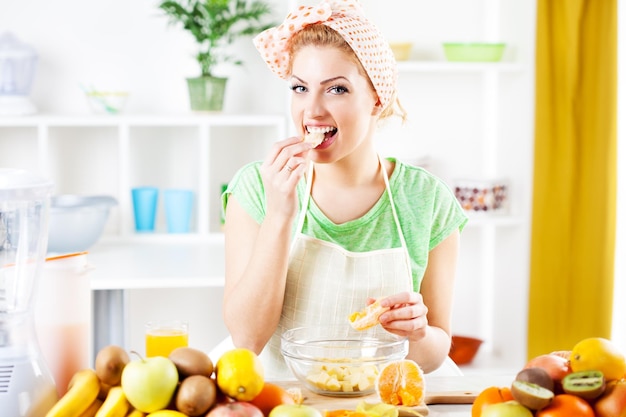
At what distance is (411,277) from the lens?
79.4 inches

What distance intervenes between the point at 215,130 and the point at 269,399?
2.71 meters

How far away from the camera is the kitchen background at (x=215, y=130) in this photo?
141 inches

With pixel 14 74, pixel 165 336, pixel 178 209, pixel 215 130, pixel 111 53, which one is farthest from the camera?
pixel 215 130

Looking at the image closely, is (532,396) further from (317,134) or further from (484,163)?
(484,163)

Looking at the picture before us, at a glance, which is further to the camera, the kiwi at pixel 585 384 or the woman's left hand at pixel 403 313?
the woman's left hand at pixel 403 313

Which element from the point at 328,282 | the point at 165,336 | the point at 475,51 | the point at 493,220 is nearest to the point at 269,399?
the point at 328,282

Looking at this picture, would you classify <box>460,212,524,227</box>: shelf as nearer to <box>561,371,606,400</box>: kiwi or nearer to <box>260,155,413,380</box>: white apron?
<box>260,155,413,380</box>: white apron

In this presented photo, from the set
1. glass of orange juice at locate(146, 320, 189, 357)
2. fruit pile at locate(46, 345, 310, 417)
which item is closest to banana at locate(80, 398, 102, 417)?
fruit pile at locate(46, 345, 310, 417)

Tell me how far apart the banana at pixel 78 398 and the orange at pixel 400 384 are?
0.40 m

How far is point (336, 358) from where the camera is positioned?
148 cm

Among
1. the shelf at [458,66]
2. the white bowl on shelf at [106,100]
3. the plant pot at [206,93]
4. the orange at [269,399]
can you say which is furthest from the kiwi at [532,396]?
the white bowl on shelf at [106,100]

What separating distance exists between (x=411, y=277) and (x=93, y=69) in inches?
84.5

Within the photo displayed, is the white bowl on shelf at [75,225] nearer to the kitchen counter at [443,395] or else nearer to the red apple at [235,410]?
the kitchen counter at [443,395]

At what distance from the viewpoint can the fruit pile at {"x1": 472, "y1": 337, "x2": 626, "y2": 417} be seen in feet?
3.83
